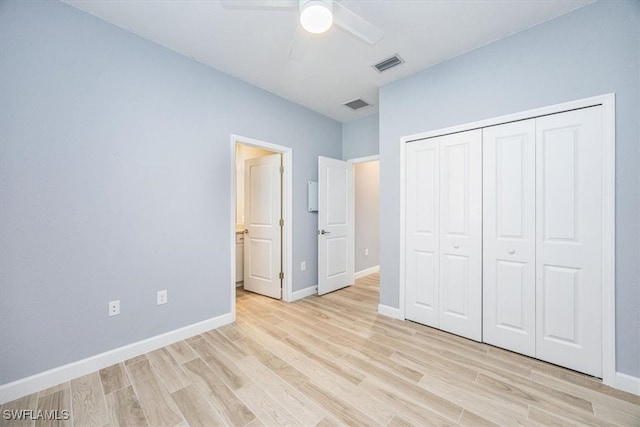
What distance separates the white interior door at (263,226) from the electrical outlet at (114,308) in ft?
6.03

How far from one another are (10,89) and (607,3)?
13.8 ft

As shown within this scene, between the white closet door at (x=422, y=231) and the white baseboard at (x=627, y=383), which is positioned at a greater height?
the white closet door at (x=422, y=231)

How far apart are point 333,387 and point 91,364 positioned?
1.86m

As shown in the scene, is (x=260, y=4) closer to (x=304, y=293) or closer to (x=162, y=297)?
(x=162, y=297)

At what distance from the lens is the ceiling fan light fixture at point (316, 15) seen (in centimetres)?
154

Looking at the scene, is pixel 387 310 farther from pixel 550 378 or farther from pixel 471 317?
pixel 550 378

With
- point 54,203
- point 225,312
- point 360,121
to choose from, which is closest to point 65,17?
point 54,203

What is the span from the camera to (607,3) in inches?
72.9

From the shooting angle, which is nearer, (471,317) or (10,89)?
(10,89)

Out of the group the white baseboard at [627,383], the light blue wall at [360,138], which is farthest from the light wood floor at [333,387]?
the light blue wall at [360,138]

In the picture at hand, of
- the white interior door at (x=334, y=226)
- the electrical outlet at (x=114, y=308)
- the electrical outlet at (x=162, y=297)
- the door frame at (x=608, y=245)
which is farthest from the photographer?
the white interior door at (x=334, y=226)

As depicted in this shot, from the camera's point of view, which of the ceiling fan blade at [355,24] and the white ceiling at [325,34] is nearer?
the ceiling fan blade at [355,24]

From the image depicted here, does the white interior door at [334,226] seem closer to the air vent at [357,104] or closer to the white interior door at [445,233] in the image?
the air vent at [357,104]

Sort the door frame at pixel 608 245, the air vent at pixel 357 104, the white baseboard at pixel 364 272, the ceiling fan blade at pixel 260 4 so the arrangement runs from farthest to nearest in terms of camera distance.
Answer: the white baseboard at pixel 364 272 → the air vent at pixel 357 104 → the door frame at pixel 608 245 → the ceiling fan blade at pixel 260 4
